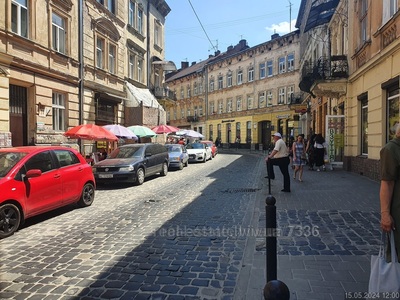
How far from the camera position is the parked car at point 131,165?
37.5ft

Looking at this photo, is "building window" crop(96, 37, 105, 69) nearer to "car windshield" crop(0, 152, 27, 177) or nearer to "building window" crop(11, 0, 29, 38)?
"building window" crop(11, 0, 29, 38)

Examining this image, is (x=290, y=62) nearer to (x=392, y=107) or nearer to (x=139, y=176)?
(x=392, y=107)

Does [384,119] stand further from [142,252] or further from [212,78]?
[212,78]

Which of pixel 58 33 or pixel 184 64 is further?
A: pixel 184 64

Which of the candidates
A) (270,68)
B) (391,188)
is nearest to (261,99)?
(270,68)

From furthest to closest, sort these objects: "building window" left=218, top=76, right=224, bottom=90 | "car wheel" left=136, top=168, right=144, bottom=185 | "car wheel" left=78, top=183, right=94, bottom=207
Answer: "building window" left=218, top=76, right=224, bottom=90 < "car wheel" left=136, top=168, right=144, bottom=185 < "car wheel" left=78, top=183, right=94, bottom=207

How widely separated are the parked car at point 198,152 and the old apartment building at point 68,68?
11.3ft

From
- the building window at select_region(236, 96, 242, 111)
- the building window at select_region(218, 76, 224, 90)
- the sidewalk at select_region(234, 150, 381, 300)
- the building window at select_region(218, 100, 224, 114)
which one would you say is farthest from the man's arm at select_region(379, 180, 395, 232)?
the building window at select_region(218, 76, 224, 90)

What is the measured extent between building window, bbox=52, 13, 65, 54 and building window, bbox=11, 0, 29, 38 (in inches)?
68.4

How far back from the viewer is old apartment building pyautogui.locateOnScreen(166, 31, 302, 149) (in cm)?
3741

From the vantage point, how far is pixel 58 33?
587 inches

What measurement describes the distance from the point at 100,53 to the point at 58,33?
12.9ft

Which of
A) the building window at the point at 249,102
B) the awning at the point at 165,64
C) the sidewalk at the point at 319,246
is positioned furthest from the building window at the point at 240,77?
the sidewalk at the point at 319,246

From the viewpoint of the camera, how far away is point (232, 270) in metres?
4.18
